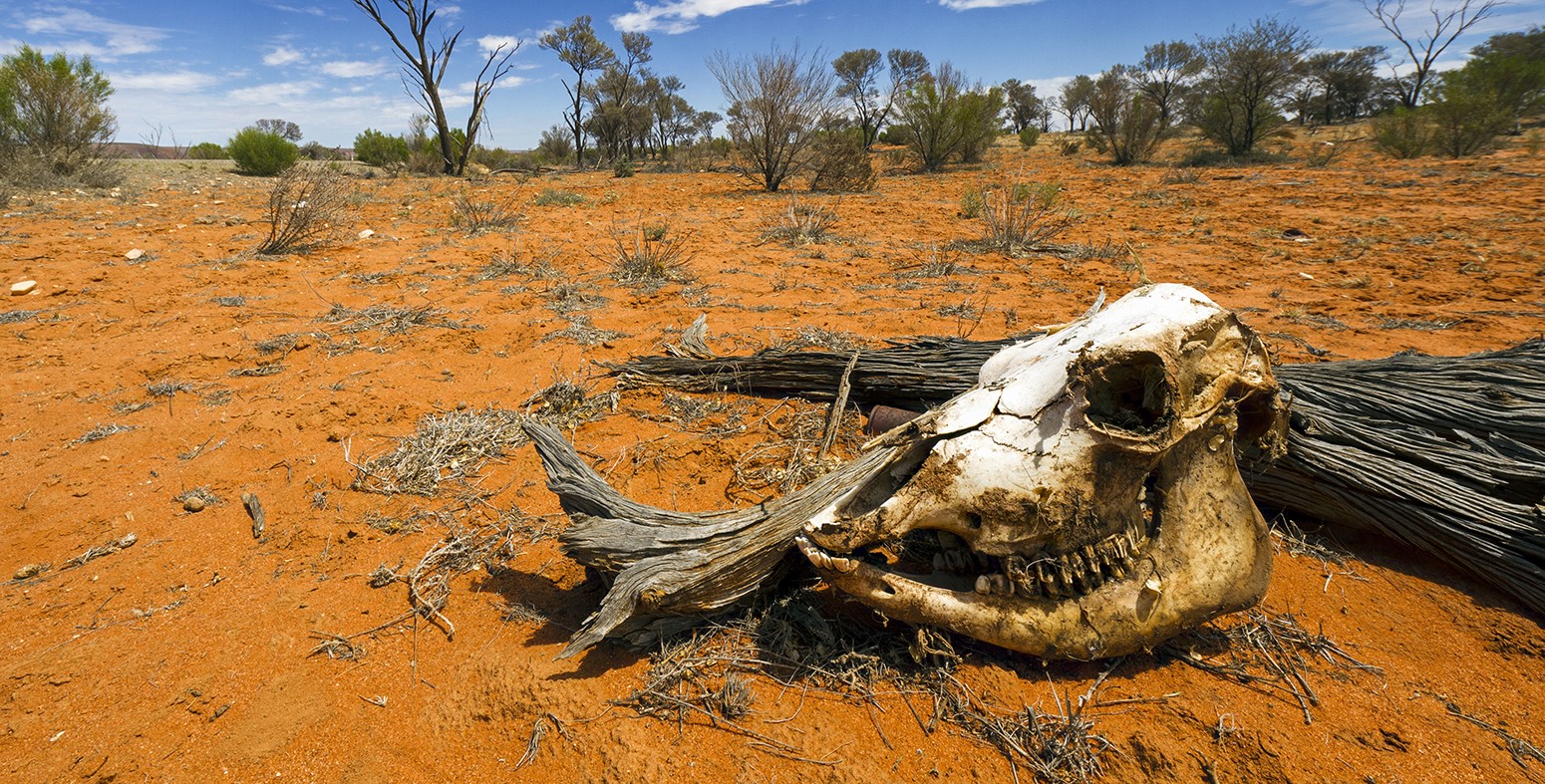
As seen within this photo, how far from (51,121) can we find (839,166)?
1621 centimetres

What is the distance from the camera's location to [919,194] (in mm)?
14078

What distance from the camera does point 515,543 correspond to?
2701mm

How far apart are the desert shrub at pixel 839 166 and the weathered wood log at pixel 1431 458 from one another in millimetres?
12894

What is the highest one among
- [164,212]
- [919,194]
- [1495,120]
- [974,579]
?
[1495,120]

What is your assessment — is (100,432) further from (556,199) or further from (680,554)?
(556,199)

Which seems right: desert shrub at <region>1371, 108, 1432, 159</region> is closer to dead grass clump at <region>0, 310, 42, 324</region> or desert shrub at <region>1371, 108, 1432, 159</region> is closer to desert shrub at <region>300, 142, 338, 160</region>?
dead grass clump at <region>0, 310, 42, 324</region>

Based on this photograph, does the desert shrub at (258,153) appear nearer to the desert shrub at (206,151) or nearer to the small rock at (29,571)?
the desert shrub at (206,151)

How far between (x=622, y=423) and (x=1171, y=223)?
9.36m

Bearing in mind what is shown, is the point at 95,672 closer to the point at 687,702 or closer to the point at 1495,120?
the point at 687,702

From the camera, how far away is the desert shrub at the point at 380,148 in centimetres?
2333

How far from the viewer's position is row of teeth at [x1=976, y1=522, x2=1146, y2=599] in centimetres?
178

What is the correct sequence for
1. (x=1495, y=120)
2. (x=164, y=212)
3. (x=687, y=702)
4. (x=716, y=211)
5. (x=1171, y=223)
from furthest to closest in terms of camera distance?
1. (x=1495, y=120)
2. (x=716, y=211)
3. (x=164, y=212)
4. (x=1171, y=223)
5. (x=687, y=702)

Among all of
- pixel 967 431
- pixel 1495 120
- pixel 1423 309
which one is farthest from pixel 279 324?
pixel 1495 120

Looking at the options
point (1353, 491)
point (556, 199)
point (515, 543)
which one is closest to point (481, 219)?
point (556, 199)
